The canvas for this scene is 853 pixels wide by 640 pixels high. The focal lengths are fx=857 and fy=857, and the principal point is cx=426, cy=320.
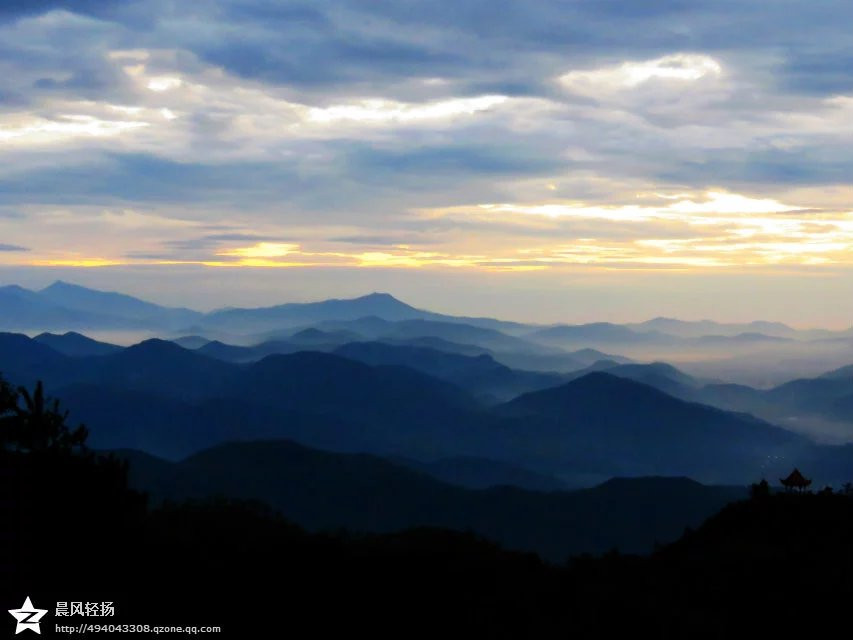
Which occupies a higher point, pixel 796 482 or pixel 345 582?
pixel 345 582

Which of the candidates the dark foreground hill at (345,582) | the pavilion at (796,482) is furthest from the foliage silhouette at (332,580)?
→ the pavilion at (796,482)

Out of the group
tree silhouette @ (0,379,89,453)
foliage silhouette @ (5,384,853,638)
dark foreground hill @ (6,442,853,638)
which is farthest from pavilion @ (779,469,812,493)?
tree silhouette @ (0,379,89,453)

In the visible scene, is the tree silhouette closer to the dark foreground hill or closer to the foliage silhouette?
the foliage silhouette

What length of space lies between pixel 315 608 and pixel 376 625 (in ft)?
9.18

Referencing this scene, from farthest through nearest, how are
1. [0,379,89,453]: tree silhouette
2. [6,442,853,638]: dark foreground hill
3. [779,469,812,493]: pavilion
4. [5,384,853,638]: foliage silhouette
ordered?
[779,469,812,493]: pavilion
[0,379,89,453]: tree silhouette
[5,384,853,638]: foliage silhouette
[6,442,853,638]: dark foreground hill

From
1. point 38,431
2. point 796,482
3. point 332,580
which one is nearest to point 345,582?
point 332,580

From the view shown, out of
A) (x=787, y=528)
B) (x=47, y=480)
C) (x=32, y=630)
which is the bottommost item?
(x=787, y=528)

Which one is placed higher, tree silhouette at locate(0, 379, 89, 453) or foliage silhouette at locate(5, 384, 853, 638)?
tree silhouette at locate(0, 379, 89, 453)

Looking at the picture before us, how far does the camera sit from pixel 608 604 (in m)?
36.0

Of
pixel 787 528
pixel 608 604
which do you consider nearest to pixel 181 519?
pixel 608 604

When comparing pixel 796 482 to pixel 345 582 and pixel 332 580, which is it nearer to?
pixel 345 582

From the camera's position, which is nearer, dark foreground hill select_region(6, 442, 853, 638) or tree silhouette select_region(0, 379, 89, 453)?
dark foreground hill select_region(6, 442, 853, 638)

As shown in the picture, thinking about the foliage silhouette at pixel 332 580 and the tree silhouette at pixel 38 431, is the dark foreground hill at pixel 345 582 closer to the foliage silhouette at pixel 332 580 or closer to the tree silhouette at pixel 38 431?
the foliage silhouette at pixel 332 580

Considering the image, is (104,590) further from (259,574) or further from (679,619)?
(679,619)
